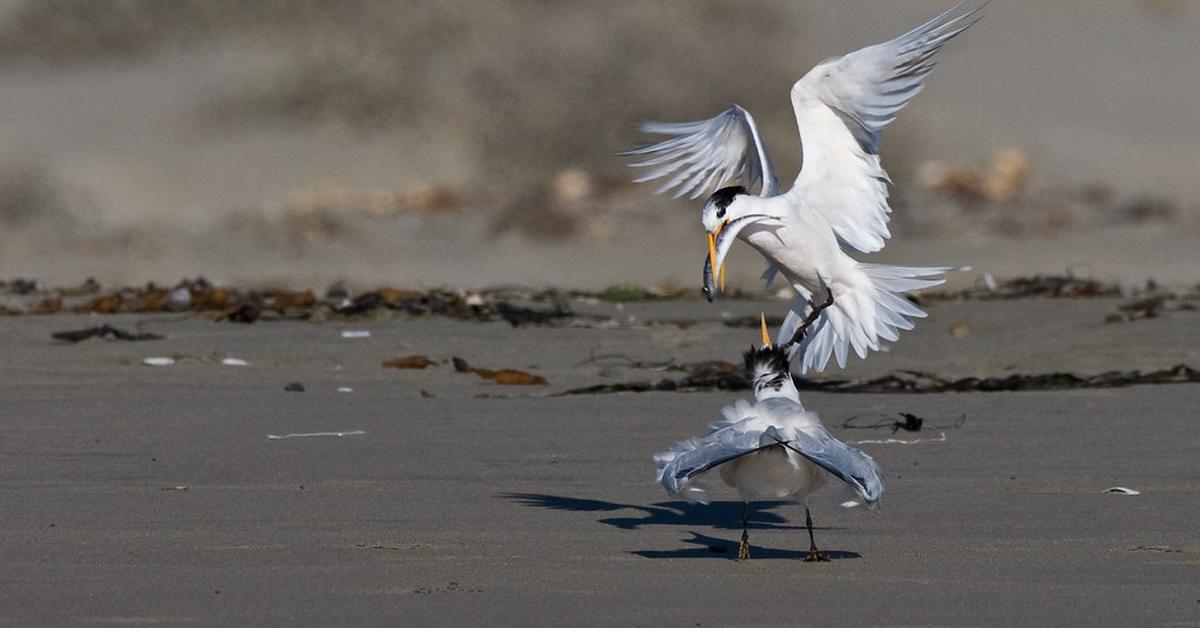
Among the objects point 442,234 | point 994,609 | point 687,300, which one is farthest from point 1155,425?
point 442,234

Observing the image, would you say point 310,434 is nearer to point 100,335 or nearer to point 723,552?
point 723,552

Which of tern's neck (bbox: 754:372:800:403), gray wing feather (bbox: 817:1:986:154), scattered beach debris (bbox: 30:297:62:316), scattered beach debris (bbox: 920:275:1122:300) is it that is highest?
scattered beach debris (bbox: 920:275:1122:300)

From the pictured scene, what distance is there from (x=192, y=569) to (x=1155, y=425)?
4801 mm

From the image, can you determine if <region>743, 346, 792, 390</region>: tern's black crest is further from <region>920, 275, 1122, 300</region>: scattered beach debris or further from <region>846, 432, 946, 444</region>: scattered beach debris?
<region>920, 275, 1122, 300</region>: scattered beach debris

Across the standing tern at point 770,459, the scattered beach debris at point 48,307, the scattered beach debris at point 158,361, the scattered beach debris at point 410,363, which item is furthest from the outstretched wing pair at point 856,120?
the scattered beach debris at point 48,307

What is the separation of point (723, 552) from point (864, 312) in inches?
77.6

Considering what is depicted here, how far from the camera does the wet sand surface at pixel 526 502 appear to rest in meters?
4.93

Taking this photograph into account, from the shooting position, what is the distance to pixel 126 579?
16.7ft

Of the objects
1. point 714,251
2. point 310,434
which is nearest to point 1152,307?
point 310,434

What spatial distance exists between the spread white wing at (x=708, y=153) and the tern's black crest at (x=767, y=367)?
2.09 metres

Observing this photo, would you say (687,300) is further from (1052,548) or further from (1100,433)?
(1052,548)

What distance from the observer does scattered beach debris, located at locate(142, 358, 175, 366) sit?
11.2 m

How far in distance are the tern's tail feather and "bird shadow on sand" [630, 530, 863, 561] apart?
159 centimetres

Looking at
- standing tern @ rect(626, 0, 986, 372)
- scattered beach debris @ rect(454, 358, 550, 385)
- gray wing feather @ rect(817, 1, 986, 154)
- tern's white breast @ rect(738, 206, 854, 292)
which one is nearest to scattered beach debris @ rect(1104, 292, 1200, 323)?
scattered beach debris @ rect(454, 358, 550, 385)
